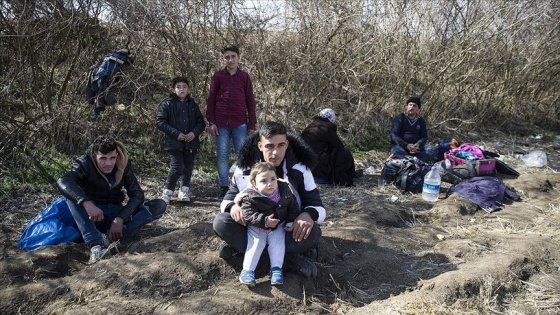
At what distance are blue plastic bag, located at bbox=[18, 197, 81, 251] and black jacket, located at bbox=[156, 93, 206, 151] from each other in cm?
139

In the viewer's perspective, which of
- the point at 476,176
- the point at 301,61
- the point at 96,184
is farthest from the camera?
the point at 301,61

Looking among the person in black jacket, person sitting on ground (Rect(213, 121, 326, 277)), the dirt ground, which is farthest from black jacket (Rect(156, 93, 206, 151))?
person sitting on ground (Rect(213, 121, 326, 277))

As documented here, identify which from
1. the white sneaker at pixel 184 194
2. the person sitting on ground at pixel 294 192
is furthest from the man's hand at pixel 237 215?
the white sneaker at pixel 184 194

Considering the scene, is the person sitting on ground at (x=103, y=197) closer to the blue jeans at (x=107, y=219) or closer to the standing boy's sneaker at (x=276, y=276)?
the blue jeans at (x=107, y=219)

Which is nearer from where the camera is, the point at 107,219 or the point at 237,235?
the point at 237,235

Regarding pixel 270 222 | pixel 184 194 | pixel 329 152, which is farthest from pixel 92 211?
pixel 329 152

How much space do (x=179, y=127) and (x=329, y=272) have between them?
2.48 metres

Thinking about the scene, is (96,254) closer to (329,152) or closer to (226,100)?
(226,100)

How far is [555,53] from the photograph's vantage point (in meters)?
10.6

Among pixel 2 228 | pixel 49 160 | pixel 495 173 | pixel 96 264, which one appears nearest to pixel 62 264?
pixel 96 264

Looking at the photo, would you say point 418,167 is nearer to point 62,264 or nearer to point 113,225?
point 113,225

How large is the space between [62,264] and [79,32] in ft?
10.9

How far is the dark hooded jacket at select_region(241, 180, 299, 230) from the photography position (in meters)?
3.22

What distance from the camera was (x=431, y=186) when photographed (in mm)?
5801
